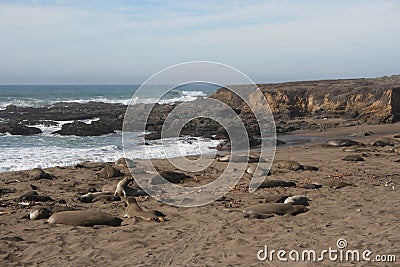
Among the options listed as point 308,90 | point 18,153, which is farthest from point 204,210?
point 308,90

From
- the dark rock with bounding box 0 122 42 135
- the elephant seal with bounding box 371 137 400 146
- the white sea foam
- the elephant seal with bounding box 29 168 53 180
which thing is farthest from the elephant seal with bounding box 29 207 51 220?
the dark rock with bounding box 0 122 42 135

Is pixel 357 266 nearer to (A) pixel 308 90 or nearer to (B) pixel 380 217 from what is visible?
(B) pixel 380 217

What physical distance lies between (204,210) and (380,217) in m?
2.83

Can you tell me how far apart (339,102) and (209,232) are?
74.6 ft

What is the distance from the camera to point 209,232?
6469mm

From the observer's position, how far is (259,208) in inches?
291

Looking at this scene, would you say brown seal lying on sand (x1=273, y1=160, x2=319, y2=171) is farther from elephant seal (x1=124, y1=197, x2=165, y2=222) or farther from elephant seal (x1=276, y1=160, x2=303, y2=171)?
elephant seal (x1=124, y1=197, x2=165, y2=222)

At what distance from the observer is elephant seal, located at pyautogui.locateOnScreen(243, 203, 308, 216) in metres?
7.33

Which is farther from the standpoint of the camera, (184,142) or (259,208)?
(184,142)

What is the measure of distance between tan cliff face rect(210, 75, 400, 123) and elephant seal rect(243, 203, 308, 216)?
59.1ft

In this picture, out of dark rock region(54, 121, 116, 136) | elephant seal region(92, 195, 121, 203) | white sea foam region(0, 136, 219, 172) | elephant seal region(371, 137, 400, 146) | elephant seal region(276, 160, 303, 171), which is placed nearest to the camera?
elephant seal region(92, 195, 121, 203)

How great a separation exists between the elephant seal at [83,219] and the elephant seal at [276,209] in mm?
2125

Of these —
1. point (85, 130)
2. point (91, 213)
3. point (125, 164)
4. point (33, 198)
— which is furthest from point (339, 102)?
point (91, 213)

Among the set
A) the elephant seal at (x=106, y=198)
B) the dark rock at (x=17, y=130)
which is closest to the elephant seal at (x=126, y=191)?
the elephant seal at (x=106, y=198)
